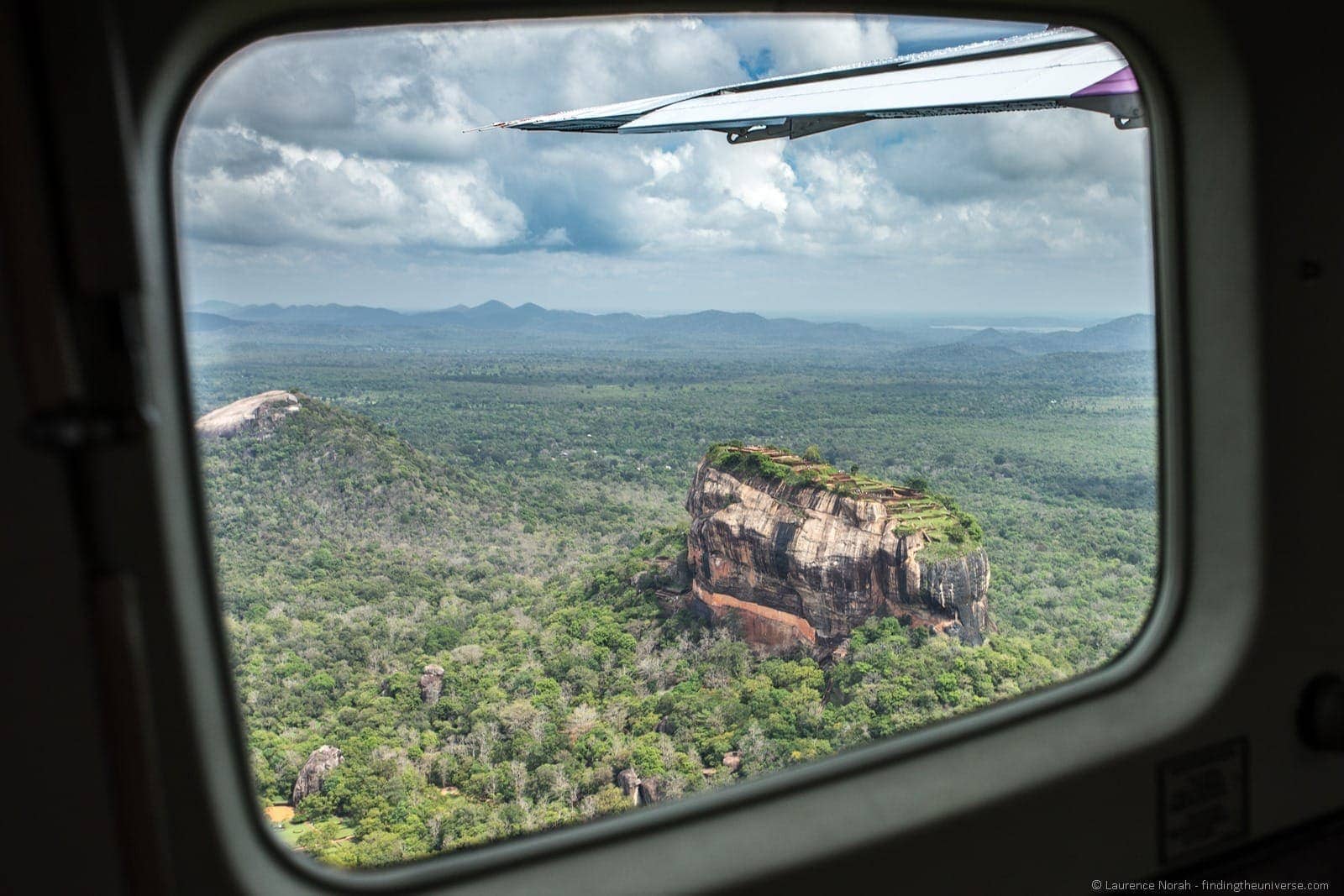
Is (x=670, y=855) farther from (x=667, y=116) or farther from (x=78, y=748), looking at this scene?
(x=667, y=116)

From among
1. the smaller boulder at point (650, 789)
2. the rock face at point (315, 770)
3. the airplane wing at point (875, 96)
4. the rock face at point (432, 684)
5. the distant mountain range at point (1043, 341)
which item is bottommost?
the smaller boulder at point (650, 789)

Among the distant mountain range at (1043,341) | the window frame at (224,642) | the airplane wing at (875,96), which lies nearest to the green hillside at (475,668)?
the distant mountain range at (1043,341)

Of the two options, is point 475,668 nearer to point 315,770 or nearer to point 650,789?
point 315,770

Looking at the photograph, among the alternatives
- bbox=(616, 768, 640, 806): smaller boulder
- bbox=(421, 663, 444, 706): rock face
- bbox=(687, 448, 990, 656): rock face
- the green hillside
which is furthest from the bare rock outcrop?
bbox=(687, 448, 990, 656): rock face

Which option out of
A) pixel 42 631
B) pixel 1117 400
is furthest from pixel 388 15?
pixel 1117 400

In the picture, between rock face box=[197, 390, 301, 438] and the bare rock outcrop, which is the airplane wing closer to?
rock face box=[197, 390, 301, 438]

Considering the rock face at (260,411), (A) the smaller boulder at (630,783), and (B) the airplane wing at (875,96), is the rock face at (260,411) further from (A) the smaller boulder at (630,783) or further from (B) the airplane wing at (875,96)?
(A) the smaller boulder at (630,783)
